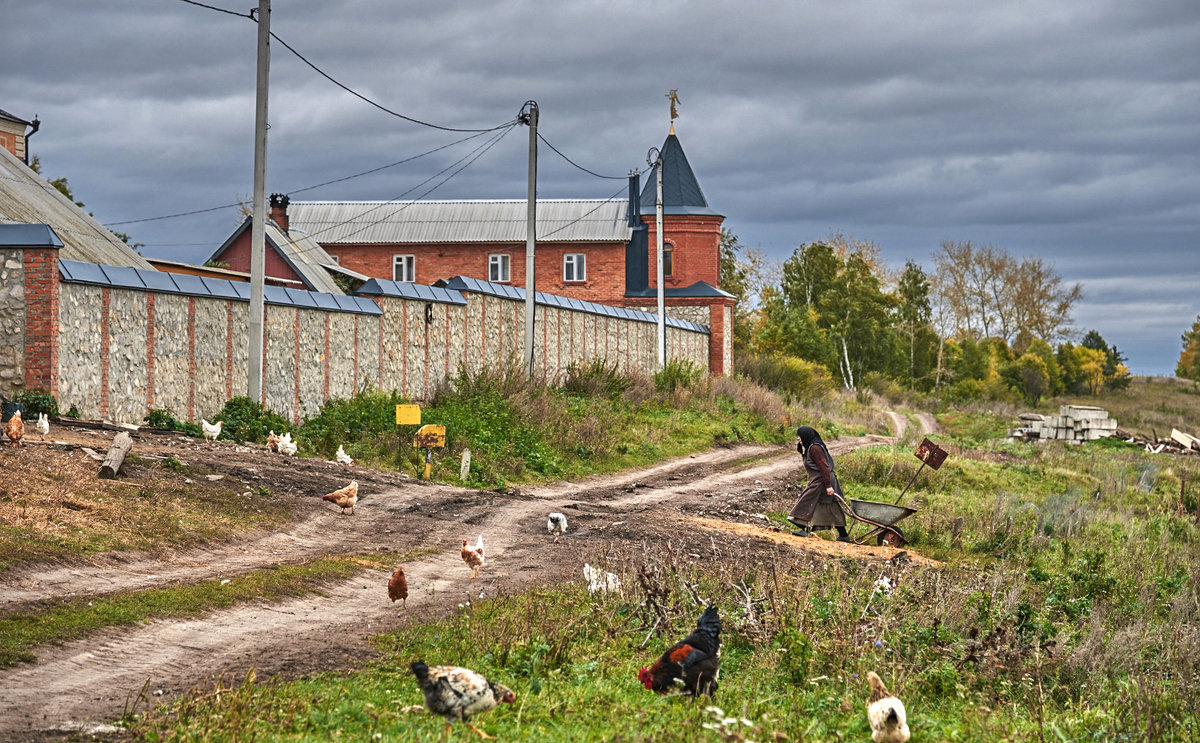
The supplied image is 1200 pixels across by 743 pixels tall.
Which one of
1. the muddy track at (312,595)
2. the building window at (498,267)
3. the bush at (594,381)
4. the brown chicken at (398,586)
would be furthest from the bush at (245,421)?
the building window at (498,267)

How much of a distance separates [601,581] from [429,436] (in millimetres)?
9327

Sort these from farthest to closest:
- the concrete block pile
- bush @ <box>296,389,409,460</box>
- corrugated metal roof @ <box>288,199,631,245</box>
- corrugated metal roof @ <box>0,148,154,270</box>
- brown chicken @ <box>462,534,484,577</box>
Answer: corrugated metal roof @ <box>288,199,631,245</box>
the concrete block pile
corrugated metal roof @ <box>0,148,154,270</box>
bush @ <box>296,389,409,460</box>
brown chicken @ <box>462,534,484,577</box>

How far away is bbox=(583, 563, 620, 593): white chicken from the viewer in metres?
8.66

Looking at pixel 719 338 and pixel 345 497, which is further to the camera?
pixel 719 338

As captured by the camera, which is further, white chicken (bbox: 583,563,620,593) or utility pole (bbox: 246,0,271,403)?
utility pole (bbox: 246,0,271,403)

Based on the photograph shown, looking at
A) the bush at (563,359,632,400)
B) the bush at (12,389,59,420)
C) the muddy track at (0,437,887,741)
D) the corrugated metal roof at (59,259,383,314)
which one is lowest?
the muddy track at (0,437,887,741)

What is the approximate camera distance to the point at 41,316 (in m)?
14.2

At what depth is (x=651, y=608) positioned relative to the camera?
7.88 meters

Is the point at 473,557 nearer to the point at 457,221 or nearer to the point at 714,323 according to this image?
the point at 714,323

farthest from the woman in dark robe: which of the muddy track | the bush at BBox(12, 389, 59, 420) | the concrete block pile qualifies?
the concrete block pile

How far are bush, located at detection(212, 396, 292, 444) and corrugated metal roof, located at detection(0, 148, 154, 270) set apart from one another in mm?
3839

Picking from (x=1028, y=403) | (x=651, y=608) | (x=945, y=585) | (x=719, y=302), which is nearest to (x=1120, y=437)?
(x=719, y=302)

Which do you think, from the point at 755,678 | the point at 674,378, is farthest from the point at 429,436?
the point at 674,378

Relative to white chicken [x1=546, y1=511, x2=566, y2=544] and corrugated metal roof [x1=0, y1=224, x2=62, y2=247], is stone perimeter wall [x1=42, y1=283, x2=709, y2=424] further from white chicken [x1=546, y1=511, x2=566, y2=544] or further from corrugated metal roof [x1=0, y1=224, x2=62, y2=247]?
white chicken [x1=546, y1=511, x2=566, y2=544]
